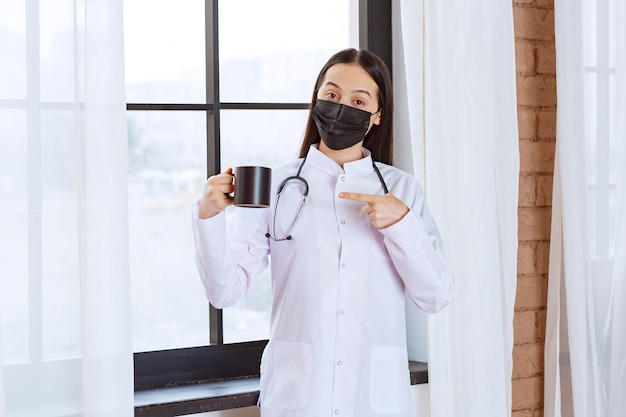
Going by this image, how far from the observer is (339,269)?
6.65 feet

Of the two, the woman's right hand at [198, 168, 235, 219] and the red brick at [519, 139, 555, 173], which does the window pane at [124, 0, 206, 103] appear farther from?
the red brick at [519, 139, 555, 173]

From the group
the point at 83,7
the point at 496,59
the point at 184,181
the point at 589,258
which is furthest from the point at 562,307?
the point at 83,7

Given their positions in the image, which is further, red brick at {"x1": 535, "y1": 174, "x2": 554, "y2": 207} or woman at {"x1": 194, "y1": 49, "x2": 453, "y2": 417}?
red brick at {"x1": 535, "y1": 174, "x2": 554, "y2": 207}

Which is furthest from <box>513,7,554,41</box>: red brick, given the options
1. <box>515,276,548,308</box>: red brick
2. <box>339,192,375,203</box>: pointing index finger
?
<box>339,192,375,203</box>: pointing index finger

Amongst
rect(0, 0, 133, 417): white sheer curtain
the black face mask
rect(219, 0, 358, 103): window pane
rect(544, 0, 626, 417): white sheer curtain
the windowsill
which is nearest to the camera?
rect(0, 0, 133, 417): white sheer curtain

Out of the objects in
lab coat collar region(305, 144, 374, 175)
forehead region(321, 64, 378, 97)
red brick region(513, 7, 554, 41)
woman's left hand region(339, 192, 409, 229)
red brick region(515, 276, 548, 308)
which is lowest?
red brick region(515, 276, 548, 308)

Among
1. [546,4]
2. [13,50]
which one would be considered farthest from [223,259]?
[546,4]

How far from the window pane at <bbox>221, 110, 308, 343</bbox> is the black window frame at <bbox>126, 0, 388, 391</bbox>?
6 cm

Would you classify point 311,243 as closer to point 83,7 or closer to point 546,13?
point 83,7

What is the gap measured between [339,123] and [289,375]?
0.60 metres

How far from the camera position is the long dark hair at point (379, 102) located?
210 cm

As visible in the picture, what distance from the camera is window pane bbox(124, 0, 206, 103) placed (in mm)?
2471

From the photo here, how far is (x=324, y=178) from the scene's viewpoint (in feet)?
6.91

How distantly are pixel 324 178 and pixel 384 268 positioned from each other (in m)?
0.26
